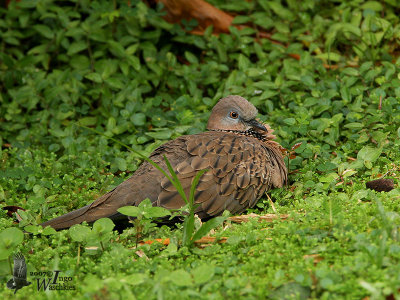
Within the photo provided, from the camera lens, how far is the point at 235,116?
18.0ft

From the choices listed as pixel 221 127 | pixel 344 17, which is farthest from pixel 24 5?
pixel 344 17

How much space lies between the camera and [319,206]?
13.3 ft

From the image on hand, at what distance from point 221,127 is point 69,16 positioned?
10.00ft

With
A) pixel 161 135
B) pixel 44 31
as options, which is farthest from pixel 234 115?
pixel 44 31

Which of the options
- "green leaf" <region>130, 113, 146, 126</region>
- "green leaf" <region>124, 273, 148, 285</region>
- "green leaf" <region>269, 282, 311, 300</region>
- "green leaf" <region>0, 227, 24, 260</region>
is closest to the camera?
"green leaf" <region>269, 282, 311, 300</region>

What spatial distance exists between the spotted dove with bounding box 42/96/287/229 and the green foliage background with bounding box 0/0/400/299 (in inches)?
8.9

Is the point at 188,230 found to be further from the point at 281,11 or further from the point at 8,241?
the point at 281,11

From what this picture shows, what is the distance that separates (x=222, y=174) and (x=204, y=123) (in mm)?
1463

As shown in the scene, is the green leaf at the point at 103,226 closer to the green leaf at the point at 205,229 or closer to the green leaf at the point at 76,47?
the green leaf at the point at 205,229

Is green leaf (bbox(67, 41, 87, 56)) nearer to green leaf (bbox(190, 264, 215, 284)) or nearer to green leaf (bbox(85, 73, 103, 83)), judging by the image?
green leaf (bbox(85, 73, 103, 83))

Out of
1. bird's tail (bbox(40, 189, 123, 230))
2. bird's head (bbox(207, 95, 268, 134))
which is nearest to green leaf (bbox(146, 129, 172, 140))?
bird's head (bbox(207, 95, 268, 134))

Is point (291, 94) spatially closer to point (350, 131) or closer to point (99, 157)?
point (350, 131)

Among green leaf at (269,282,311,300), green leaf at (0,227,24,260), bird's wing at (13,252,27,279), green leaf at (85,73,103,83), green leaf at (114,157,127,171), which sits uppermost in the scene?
green leaf at (269,282,311,300)

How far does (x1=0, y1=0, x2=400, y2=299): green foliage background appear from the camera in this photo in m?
3.21
